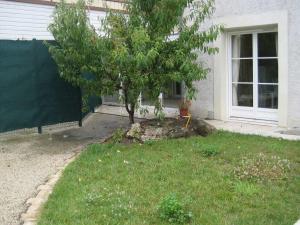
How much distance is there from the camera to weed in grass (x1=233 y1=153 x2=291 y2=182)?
639 cm

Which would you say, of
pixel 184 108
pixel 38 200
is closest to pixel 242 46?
pixel 184 108

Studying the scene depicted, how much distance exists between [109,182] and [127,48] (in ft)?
11.2

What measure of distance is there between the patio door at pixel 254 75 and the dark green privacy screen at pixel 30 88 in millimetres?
3985

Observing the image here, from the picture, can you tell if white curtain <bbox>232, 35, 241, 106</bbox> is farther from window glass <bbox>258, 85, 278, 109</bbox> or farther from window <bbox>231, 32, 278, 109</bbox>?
window glass <bbox>258, 85, 278, 109</bbox>

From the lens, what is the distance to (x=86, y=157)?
7965mm

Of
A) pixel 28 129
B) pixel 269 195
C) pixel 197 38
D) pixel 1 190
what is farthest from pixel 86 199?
pixel 28 129

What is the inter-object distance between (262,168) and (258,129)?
3.55 meters

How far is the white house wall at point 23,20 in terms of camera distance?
47.7ft

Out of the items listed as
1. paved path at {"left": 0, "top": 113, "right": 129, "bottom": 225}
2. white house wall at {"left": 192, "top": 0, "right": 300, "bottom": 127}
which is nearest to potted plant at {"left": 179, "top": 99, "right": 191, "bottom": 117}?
paved path at {"left": 0, "top": 113, "right": 129, "bottom": 225}

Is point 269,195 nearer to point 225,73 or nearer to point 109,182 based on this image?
point 109,182

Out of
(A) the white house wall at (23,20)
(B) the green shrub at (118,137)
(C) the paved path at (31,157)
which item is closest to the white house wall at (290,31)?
(B) the green shrub at (118,137)

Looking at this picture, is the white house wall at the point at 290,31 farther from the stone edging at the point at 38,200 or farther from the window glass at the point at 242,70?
the stone edging at the point at 38,200

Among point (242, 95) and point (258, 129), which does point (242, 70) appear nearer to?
point (242, 95)

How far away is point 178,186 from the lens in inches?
243
